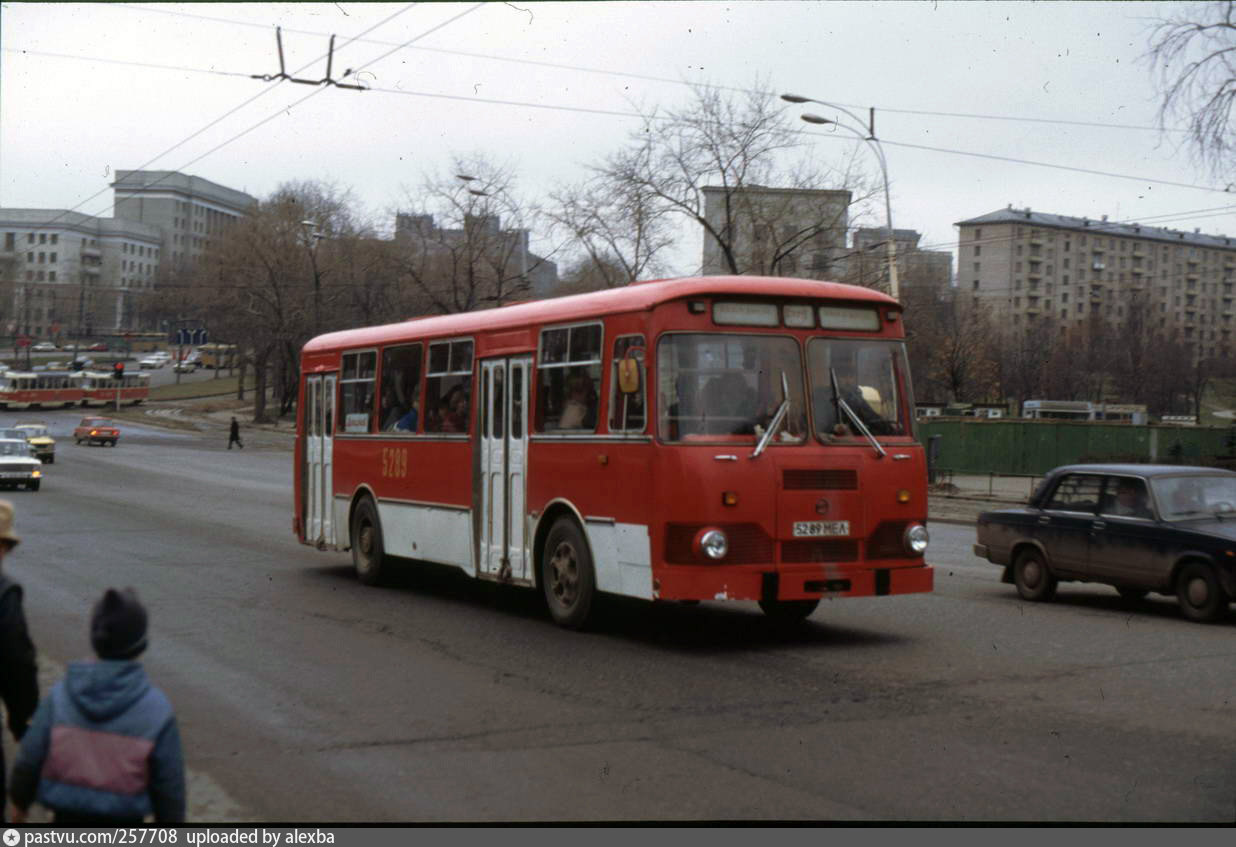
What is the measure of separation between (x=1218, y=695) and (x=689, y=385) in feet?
14.1

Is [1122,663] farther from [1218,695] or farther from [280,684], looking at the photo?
[280,684]

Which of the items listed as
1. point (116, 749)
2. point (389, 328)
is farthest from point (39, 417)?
point (116, 749)

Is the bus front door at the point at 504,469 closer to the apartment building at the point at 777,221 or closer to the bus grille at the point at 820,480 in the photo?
the bus grille at the point at 820,480

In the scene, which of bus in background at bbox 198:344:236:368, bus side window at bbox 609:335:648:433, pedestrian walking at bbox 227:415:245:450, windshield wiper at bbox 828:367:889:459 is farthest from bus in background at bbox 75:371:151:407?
windshield wiper at bbox 828:367:889:459

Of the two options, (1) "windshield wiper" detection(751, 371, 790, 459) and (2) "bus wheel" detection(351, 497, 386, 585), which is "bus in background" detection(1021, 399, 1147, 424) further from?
(1) "windshield wiper" detection(751, 371, 790, 459)

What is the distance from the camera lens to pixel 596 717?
8625 mm

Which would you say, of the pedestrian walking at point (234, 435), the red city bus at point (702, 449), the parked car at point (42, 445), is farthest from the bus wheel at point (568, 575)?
the pedestrian walking at point (234, 435)

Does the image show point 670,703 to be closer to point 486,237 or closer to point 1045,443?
point 1045,443

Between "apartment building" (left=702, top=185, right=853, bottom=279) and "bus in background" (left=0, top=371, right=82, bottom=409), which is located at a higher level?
"apartment building" (left=702, top=185, right=853, bottom=279)

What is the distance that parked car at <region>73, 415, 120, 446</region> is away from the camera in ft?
215

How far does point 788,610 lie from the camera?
12898mm

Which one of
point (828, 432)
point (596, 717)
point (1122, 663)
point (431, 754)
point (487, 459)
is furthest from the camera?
point (487, 459)

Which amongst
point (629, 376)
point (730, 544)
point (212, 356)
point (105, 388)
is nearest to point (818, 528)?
point (730, 544)

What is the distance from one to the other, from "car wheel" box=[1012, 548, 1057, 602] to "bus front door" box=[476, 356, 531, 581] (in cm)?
553
